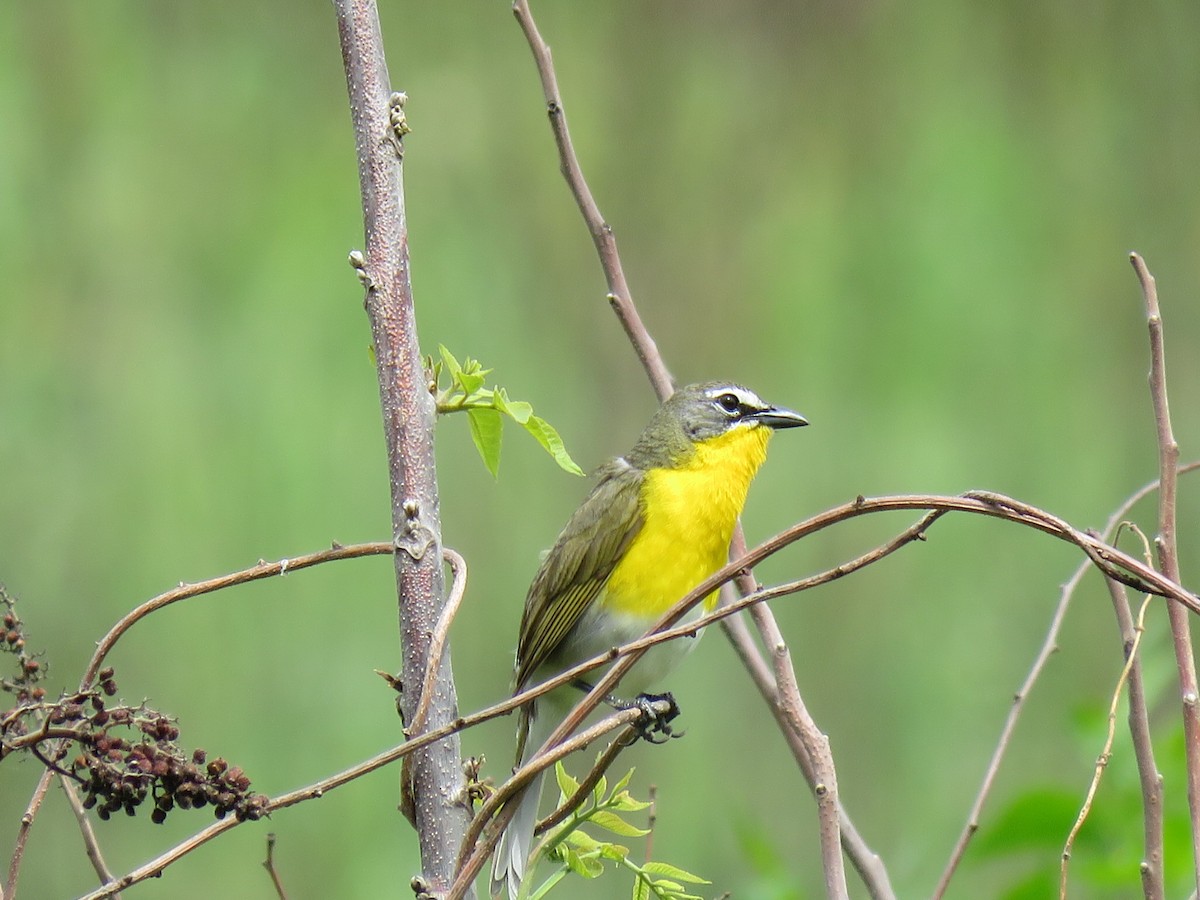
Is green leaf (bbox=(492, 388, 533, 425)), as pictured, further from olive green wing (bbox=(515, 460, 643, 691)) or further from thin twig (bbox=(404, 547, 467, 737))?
olive green wing (bbox=(515, 460, 643, 691))

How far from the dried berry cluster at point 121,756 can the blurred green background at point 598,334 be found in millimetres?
3766

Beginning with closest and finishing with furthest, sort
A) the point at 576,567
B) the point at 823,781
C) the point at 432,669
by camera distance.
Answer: the point at 432,669 < the point at 823,781 < the point at 576,567

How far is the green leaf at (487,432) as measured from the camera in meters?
1.27

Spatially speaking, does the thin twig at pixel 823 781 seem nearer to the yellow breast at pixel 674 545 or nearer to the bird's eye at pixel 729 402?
the yellow breast at pixel 674 545

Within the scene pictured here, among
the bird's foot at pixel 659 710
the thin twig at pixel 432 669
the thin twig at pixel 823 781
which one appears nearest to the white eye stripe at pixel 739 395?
the bird's foot at pixel 659 710

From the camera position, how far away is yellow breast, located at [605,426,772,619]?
7.73ft

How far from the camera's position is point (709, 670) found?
545 cm

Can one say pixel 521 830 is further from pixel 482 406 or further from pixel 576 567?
pixel 482 406

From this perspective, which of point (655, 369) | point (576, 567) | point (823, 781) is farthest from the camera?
point (576, 567)

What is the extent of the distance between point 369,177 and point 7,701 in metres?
3.46

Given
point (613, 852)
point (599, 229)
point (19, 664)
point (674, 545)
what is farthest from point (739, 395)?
point (19, 664)

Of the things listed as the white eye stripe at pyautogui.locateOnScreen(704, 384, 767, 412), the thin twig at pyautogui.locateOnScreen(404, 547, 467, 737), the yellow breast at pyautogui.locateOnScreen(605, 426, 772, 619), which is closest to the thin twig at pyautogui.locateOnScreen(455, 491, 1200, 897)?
the thin twig at pyautogui.locateOnScreen(404, 547, 467, 737)

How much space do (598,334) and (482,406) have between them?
167 inches

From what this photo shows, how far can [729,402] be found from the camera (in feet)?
8.39
